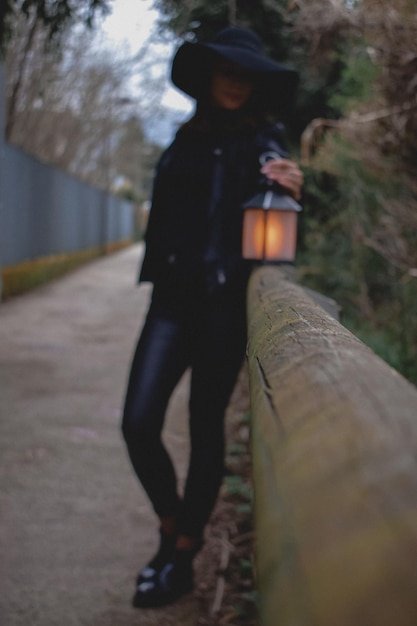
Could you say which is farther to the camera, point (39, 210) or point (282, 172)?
point (39, 210)

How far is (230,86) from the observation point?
7.77ft

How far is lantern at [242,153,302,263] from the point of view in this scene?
89.9 inches

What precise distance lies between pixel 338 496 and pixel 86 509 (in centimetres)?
290

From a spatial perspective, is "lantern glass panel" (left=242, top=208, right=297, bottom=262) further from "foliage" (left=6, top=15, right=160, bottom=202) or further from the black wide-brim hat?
"foliage" (left=6, top=15, right=160, bottom=202)

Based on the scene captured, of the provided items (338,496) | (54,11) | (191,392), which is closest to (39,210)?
(54,11)

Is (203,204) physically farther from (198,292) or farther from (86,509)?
(86,509)

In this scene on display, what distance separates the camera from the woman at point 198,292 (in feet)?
7.20

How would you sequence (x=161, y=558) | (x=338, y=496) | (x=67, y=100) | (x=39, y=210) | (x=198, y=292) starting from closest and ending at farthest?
(x=338, y=496), (x=198, y=292), (x=161, y=558), (x=39, y=210), (x=67, y=100)

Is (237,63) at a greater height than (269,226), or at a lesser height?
greater

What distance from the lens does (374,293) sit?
536cm

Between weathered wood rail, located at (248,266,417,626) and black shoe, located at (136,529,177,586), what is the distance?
1.75 meters

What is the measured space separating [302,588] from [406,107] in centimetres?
322

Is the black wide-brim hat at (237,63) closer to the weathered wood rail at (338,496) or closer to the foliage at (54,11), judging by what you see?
the foliage at (54,11)

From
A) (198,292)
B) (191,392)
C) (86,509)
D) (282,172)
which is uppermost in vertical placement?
(282,172)
